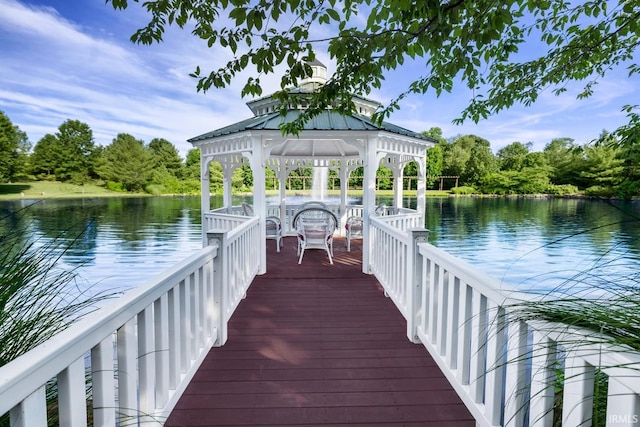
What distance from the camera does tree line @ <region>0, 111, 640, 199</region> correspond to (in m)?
42.0

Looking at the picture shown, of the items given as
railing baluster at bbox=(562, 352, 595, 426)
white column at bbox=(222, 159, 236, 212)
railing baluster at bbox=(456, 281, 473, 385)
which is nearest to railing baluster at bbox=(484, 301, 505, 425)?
railing baluster at bbox=(456, 281, 473, 385)

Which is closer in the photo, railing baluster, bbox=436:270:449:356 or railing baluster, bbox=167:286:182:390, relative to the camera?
railing baluster, bbox=167:286:182:390

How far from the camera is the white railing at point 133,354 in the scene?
86cm

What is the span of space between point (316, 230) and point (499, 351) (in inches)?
205

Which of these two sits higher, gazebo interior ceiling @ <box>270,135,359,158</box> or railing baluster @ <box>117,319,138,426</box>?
gazebo interior ceiling @ <box>270,135,359,158</box>

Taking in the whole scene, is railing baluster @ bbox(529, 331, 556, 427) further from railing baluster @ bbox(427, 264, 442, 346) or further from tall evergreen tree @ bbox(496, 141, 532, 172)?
tall evergreen tree @ bbox(496, 141, 532, 172)

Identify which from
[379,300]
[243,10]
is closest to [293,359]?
[379,300]

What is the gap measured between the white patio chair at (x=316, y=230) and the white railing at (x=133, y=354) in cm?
353

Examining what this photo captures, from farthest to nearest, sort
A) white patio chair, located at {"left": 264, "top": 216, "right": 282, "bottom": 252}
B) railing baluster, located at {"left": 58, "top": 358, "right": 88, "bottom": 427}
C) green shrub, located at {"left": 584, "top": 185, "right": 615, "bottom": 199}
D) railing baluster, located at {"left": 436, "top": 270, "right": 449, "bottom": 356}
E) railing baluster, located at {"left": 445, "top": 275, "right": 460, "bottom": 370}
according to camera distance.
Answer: white patio chair, located at {"left": 264, "top": 216, "right": 282, "bottom": 252}, railing baluster, located at {"left": 436, "top": 270, "right": 449, "bottom": 356}, railing baluster, located at {"left": 445, "top": 275, "right": 460, "bottom": 370}, green shrub, located at {"left": 584, "top": 185, "right": 615, "bottom": 199}, railing baluster, located at {"left": 58, "top": 358, "right": 88, "bottom": 427}

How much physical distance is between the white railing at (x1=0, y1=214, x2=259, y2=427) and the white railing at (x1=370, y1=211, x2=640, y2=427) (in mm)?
1440

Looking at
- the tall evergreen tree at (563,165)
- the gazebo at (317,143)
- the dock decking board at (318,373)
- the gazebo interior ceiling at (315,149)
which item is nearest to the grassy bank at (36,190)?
the gazebo interior ceiling at (315,149)

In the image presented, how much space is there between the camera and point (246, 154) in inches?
238

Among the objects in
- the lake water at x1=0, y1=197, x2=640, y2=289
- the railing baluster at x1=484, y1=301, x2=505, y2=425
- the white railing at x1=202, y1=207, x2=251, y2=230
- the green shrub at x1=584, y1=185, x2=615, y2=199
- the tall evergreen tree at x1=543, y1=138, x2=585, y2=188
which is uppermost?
the tall evergreen tree at x1=543, y1=138, x2=585, y2=188

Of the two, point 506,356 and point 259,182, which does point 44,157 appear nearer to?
point 259,182
